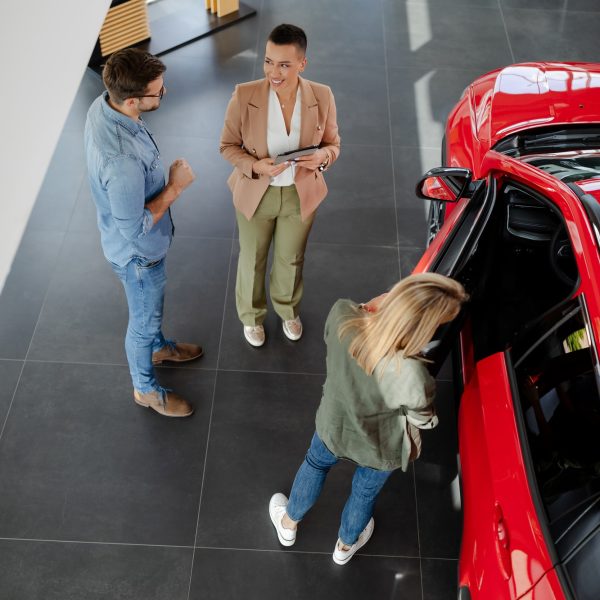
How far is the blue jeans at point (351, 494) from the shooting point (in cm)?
278

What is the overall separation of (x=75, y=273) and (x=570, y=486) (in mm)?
2932

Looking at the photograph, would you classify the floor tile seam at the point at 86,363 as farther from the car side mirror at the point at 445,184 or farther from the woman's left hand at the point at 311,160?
the car side mirror at the point at 445,184

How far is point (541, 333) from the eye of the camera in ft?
8.60

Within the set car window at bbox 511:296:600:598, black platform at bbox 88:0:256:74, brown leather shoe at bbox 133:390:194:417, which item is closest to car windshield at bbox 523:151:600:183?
car window at bbox 511:296:600:598

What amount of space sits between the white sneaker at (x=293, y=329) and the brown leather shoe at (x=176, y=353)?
482 millimetres

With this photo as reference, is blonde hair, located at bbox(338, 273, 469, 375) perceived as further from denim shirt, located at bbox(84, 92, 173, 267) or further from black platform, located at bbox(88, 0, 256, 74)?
black platform, located at bbox(88, 0, 256, 74)

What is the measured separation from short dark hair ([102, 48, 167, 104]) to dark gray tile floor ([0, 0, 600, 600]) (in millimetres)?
1656

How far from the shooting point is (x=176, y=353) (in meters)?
3.78

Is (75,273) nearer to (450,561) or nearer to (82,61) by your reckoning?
(450,561)

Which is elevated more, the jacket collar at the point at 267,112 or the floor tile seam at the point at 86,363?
the jacket collar at the point at 267,112

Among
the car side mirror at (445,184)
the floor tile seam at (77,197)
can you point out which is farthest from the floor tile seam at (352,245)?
the floor tile seam at (77,197)

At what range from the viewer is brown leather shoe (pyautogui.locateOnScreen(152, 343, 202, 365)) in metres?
3.75

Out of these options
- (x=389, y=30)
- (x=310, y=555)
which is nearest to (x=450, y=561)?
(x=310, y=555)

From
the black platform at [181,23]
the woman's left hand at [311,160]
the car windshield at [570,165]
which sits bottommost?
the black platform at [181,23]
